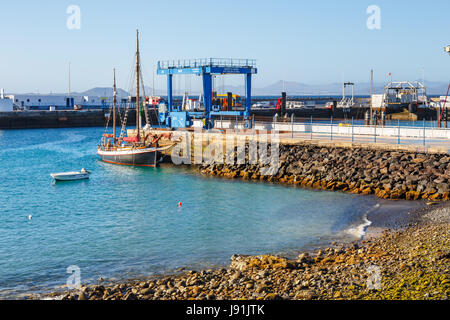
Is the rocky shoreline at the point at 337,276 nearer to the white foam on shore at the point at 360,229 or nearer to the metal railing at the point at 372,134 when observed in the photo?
the white foam on shore at the point at 360,229

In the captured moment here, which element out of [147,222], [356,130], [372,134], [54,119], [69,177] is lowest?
[147,222]

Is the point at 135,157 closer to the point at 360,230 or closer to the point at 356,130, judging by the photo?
the point at 356,130

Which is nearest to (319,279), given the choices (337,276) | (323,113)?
(337,276)

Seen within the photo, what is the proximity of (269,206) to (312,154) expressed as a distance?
9089 mm

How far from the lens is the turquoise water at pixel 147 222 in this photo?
19.5 meters

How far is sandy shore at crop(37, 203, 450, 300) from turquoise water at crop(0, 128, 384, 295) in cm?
199

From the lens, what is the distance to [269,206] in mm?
28562

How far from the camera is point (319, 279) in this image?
15078mm

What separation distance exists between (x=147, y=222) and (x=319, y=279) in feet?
42.2

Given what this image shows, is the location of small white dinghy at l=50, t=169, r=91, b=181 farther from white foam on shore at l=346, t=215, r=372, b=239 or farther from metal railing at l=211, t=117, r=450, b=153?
white foam on shore at l=346, t=215, r=372, b=239

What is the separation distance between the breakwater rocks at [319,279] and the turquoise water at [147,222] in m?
2.04

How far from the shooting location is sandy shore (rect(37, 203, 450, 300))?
1380cm
